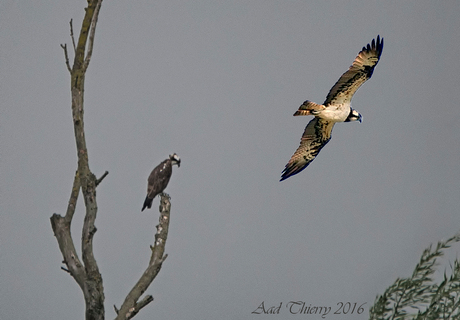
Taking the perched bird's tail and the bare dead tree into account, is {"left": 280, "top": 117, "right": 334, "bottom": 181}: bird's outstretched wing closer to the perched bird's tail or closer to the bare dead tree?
the perched bird's tail

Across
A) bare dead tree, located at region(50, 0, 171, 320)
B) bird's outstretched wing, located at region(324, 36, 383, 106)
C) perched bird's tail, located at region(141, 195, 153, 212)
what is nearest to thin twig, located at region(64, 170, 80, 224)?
bare dead tree, located at region(50, 0, 171, 320)

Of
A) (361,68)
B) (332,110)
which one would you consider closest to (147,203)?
(332,110)

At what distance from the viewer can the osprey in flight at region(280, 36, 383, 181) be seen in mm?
9562

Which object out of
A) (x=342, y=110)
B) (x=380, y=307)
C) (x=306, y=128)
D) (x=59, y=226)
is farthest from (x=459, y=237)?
(x=59, y=226)

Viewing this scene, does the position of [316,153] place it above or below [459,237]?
above

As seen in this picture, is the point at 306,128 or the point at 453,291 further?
the point at 306,128

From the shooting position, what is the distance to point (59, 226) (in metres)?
7.32

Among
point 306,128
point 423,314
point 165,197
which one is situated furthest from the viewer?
point 306,128

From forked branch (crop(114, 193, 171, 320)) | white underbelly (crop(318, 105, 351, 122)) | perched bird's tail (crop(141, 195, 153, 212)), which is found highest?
white underbelly (crop(318, 105, 351, 122))

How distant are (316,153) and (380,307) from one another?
4.09 meters

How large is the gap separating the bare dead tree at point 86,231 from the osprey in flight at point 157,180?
124 inches

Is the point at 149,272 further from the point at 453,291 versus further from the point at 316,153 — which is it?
the point at 316,153

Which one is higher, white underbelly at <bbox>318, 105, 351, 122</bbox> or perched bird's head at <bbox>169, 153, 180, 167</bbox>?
perched bird's head at <bbox>169, 153, 180, 167</bbox>

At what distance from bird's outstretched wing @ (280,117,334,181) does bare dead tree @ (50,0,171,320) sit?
4.22 metres
